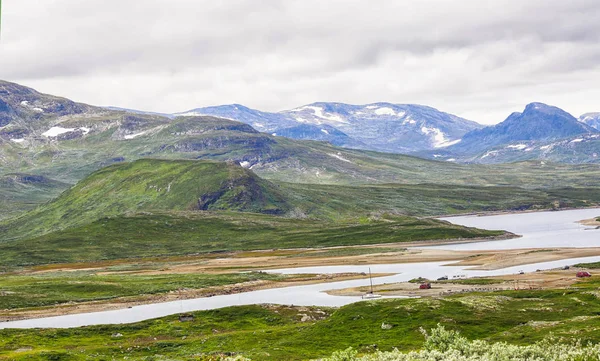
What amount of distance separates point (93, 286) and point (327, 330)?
9948 cm

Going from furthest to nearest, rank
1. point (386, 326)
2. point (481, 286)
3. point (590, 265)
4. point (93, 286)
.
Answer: point (93, 286) < point (590, 265) < point (481, 286) < point (386, 326)

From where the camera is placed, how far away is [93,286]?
180m

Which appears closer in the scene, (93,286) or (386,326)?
(386,326)

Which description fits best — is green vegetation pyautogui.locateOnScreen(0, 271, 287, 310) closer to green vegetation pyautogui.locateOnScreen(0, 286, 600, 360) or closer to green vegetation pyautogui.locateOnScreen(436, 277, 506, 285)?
green vegetation pyautogui.locateOnScreen(0, 286, 600, 360)

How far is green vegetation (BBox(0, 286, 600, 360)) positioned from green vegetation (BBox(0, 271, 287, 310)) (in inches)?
1806

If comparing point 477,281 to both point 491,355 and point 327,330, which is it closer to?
point 327,330

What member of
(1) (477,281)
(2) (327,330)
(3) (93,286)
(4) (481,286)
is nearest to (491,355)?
(2) (327,330)

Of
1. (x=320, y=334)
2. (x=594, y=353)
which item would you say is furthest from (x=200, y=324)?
(x=594, y=353)

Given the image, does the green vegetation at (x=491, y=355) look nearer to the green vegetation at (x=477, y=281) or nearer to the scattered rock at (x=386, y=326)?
the scattered rock at (x=386, y=326)

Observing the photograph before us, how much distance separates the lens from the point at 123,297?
165625 mm

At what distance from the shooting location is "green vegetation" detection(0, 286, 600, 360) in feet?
300

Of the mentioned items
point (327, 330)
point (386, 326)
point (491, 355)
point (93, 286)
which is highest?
point (491, 355)

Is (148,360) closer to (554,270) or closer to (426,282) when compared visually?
(426,282)

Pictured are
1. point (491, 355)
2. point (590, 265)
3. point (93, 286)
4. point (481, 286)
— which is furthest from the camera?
point (93, 286)
